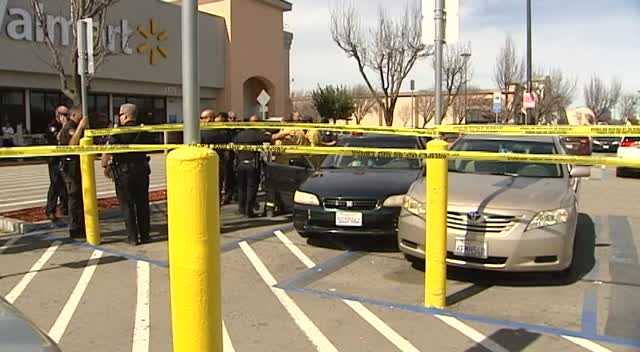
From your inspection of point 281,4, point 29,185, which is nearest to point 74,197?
point 29,185

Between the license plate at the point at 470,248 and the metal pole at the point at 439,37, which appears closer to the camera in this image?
the license plate at the point at 470,248

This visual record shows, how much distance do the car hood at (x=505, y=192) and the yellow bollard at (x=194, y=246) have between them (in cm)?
357

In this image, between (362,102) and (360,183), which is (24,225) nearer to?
(360,183)

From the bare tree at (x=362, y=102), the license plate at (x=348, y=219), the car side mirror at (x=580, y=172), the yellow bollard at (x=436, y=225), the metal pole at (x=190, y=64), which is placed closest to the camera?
the metal pole at (x=190, y=64)

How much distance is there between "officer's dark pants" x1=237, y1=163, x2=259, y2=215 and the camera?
10.1 meters

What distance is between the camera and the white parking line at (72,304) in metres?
4.73

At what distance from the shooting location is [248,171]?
10.1m

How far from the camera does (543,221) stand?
5746 mm

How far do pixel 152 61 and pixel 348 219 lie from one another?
23.3m

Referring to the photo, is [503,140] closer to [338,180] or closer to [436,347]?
[338,180]

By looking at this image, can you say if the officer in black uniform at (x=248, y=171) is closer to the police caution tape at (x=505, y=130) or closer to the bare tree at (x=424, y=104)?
the police caution tape at (x=505, y=130)

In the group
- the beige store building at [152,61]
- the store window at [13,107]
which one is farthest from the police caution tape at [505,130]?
the store window at [13,107]

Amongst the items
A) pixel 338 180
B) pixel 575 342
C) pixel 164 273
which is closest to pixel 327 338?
pixel 575 342

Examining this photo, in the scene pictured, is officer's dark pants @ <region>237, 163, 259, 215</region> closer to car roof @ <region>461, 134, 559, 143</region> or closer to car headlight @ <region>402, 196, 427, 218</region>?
car roof @ <region>461, 134, 559, 143</region>
